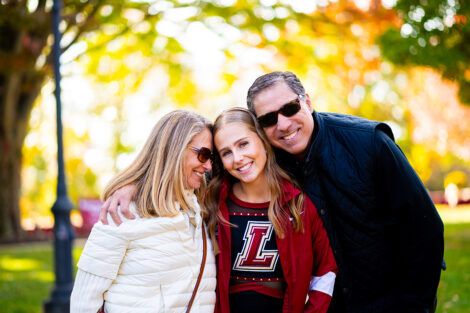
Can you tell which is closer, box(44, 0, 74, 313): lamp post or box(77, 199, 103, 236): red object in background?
box(44, 0, 74, 313): lamp post

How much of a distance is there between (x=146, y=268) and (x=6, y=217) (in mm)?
13790

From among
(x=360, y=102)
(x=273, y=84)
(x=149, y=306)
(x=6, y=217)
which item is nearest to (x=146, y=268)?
(x=149, y=306)

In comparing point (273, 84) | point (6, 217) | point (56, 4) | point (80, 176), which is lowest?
point (80, 176)

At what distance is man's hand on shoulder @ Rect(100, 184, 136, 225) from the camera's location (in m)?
3.09

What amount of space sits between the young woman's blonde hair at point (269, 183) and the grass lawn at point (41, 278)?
10.8ft

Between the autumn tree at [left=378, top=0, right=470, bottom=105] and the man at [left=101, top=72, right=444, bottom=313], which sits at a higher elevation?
the autumn tree at [left=378, top=0, right=470, bottom=105]

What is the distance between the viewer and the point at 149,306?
3010 mm

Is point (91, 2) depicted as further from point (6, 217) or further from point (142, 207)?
point (142, 207)

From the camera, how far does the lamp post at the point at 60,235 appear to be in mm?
6711

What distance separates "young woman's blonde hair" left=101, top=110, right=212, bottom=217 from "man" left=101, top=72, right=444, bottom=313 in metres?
0.14

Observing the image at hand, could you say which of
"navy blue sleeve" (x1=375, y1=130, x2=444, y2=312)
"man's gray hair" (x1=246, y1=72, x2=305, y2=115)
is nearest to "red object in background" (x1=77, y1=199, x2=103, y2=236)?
"man's gray hair" (x1=246, y1=72, x2=305, y2=115)

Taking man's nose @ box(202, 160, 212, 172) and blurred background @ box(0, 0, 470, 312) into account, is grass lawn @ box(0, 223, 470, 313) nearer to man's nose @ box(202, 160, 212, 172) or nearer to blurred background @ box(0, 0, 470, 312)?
blurred background @ box(0, 0, 470, 312)

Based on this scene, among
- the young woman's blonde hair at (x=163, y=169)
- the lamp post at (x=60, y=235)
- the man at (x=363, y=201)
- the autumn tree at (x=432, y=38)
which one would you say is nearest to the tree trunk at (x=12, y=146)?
the lamp post at (x=60, y=235)

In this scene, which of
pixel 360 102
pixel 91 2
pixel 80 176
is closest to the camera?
pixel 91 2
